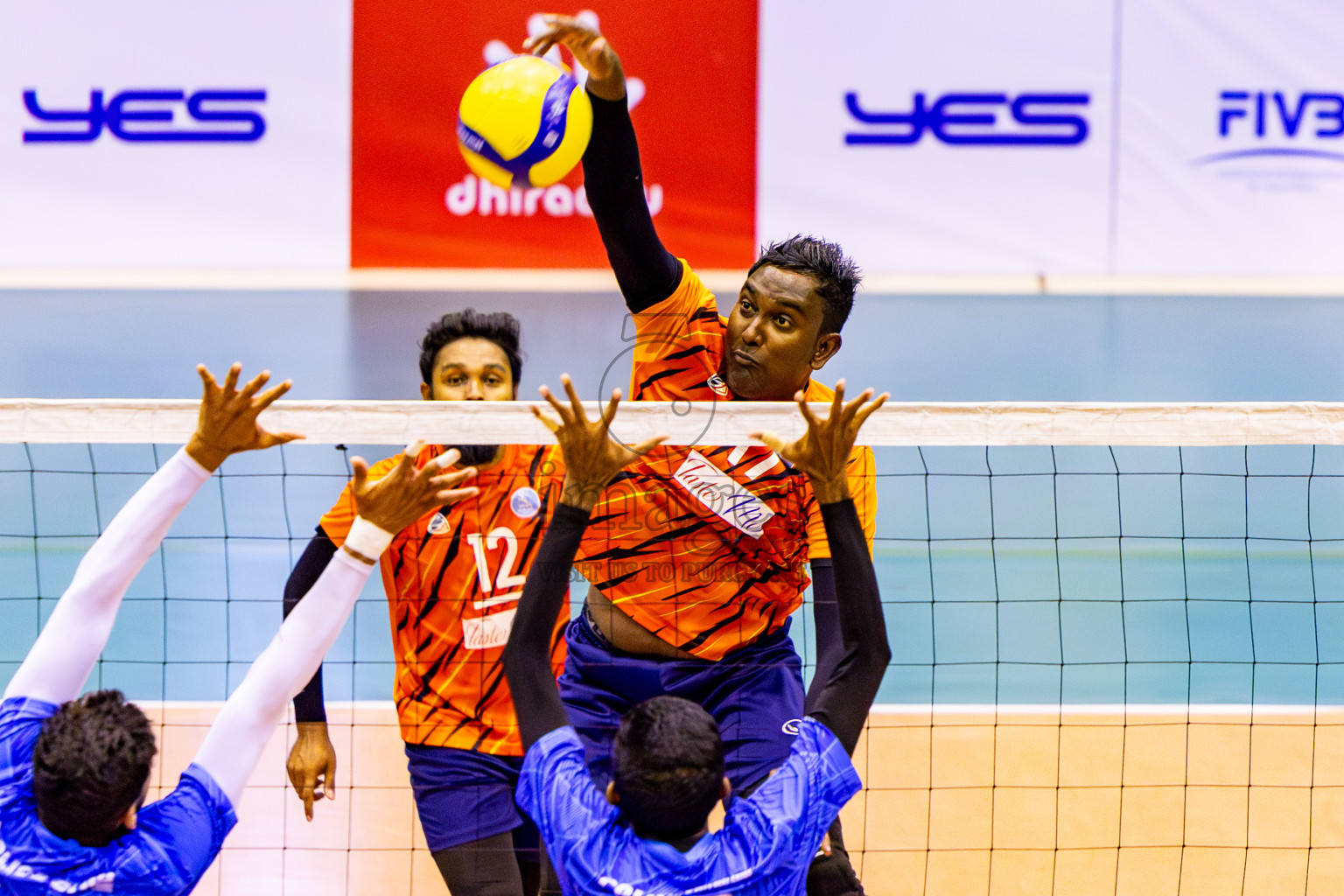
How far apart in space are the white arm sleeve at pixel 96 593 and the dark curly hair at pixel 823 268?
4.67 feet

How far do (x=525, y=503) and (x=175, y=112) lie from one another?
8.16 metres

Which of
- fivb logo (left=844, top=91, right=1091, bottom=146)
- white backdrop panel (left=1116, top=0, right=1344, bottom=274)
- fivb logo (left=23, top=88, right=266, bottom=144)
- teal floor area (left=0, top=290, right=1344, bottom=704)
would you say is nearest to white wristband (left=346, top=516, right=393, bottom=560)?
teal floor area (left=0, top=290, right=1344, bottom=704)

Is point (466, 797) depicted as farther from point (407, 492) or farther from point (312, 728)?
point (407, 492)

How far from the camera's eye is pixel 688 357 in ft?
10.3

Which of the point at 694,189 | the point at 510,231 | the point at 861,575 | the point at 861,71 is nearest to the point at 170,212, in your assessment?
the point at 510,231

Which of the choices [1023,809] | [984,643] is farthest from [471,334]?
[984,643]

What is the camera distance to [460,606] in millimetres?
3230

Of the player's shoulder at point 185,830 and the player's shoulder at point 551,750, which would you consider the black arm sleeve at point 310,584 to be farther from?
the player's shoulder at point 551,750

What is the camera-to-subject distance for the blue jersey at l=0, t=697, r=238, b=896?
7.00 ft

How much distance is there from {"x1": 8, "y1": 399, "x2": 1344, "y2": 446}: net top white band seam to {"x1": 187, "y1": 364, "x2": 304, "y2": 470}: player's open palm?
0.36 meters

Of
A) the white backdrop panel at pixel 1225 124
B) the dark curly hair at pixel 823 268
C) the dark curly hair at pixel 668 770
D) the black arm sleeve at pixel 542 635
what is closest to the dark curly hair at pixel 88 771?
the black arm sleeve at pixel 542 635

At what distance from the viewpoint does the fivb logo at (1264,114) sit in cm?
1016

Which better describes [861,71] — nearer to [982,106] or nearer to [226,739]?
[982,106]

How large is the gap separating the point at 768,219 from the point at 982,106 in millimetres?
1947
